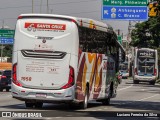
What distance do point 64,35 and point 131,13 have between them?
25844 mm

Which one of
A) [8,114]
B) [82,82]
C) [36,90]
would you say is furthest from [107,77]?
[8,114]

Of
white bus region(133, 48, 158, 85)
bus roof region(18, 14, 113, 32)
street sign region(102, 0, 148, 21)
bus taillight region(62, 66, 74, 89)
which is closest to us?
bus taillight region(62, 66, 74, 89)

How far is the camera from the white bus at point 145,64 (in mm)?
66312

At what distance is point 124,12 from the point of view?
153 ft

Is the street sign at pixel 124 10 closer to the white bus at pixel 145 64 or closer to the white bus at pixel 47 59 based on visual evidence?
the white bus at pixel 145 64

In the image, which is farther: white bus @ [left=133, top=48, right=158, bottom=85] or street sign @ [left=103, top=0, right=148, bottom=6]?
white bus @ [left=133, top=48, right=158, bottom=85]

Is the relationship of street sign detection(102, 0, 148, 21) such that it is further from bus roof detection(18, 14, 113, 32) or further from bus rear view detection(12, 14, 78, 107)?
bus rear view detection(12, 14, 78, 107)

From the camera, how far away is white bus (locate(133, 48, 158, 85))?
6631 centimetres

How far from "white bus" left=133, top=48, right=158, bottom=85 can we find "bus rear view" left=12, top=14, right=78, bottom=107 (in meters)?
45.6

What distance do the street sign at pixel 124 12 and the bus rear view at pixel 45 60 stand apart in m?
25.3

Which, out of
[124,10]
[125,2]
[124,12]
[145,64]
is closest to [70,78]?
[125,2]

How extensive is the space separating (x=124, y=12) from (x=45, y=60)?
1029 inches

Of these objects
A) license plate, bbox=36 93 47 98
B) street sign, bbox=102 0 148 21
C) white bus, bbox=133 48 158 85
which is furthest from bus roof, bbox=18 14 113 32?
white bus, bbox=133 48 158 85

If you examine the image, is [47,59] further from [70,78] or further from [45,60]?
[70,78]
